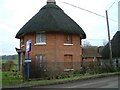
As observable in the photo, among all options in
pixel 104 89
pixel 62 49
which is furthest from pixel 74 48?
pixel 104 89

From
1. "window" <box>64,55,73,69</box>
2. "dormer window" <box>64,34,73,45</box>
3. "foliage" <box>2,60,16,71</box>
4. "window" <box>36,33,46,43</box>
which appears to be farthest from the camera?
"foliage" <box>2,60,16,71</box>

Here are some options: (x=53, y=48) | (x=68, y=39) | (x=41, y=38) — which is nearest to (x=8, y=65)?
(x=41, y=38)

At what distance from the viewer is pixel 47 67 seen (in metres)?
23.6

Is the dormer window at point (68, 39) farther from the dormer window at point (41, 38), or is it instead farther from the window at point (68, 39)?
the dormer window at point (41, 38)

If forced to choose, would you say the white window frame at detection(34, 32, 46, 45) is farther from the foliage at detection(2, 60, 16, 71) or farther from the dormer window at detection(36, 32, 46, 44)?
the foliage at detection(2, 60, 16, 71)

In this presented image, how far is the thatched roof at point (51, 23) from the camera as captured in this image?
32.1 metres

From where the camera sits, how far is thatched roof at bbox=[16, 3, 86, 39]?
3209 cm

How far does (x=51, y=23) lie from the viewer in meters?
32.6

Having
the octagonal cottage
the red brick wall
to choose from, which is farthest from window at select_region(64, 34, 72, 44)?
the red brick wall

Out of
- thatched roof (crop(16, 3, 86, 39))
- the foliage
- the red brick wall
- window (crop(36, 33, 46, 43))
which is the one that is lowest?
the foliage

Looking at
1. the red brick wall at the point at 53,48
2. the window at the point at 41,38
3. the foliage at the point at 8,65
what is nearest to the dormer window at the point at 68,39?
the red brick wall at the point at 53,48

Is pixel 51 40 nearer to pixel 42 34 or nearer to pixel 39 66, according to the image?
pixel 42 34

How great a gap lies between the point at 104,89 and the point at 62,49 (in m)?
17.9

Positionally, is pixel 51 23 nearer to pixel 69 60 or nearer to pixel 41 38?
pixel 41 38
